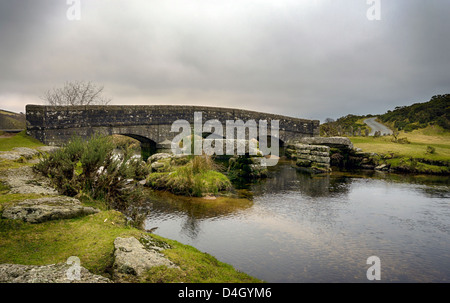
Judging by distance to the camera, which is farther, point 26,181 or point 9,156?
point 9,156

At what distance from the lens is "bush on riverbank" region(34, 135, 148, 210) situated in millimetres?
5812

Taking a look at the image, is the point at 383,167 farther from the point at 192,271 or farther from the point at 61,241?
the point at 61,241

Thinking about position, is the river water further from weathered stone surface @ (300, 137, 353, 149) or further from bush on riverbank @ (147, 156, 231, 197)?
weathered stone surface @ (300, 137, 353, 149)

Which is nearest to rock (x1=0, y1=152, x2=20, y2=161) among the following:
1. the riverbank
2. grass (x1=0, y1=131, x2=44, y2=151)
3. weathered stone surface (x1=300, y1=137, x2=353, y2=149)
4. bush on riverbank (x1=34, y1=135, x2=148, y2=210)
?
grass (x1=0, y1=131, x2=44, y2=151)

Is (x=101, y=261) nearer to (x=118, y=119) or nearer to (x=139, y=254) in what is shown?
(x=139, y=254)

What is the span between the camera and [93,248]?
3455mm

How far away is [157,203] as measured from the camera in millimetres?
9219

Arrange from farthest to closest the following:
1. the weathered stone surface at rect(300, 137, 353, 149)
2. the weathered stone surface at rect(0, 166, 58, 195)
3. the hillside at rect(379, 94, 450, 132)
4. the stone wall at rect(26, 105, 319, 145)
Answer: the hillside at rect(379, 94, 450, 132) < the weathered stone surface at rect(300, 137, 353, 149) < the stone wall at rect(26, 105, 319, 145) < the weathered stone surface at rect(0, 166, 58, 195)

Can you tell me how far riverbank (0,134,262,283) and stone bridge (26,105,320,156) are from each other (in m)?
10.6

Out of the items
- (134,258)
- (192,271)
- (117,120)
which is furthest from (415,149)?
(134,258)

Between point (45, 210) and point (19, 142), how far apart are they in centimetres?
1030

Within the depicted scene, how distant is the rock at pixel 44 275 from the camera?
8.44 ft

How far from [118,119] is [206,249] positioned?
43.3 feet
